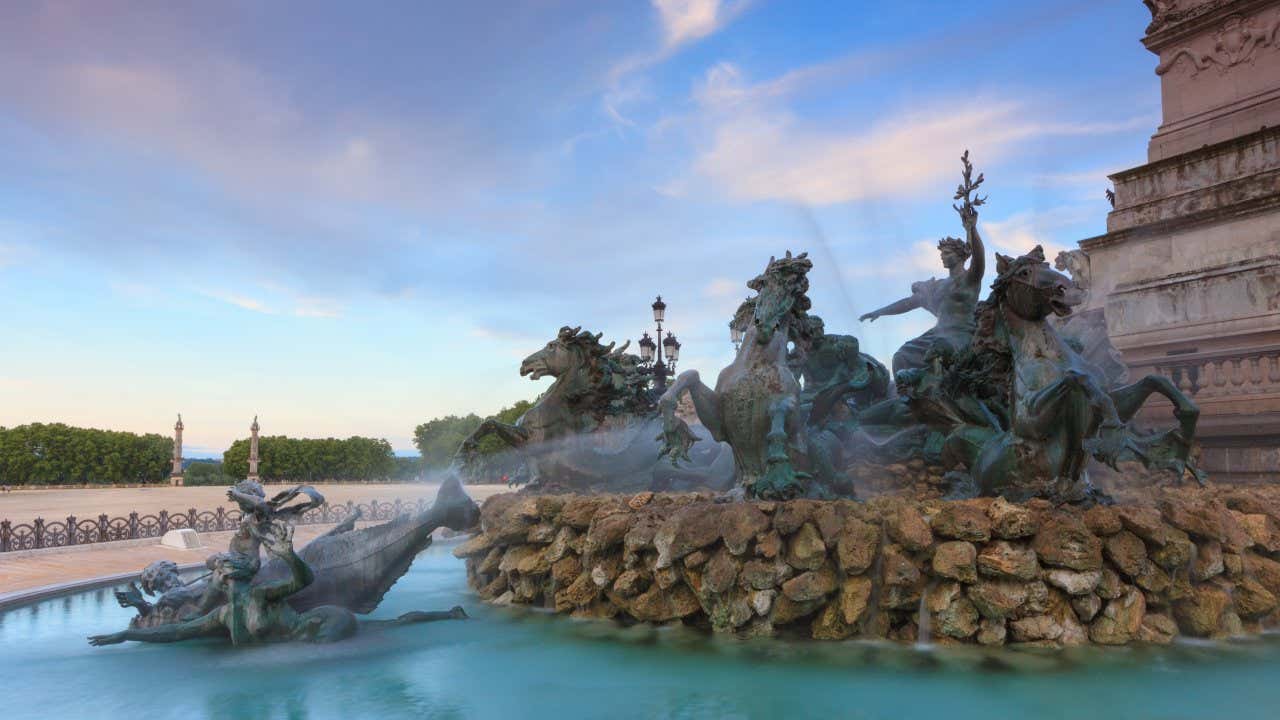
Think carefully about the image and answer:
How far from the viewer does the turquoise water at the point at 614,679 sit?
506cm

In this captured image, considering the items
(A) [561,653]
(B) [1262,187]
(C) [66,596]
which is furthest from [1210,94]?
(C) [66,596]

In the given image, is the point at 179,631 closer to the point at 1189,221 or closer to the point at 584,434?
the point at 584,434

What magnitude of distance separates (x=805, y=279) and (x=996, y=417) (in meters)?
2.66

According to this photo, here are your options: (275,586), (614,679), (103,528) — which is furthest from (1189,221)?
(103,528)

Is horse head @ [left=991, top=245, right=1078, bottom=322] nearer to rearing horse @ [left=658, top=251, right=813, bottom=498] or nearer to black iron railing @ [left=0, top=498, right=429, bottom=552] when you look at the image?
rearing horse @ [left=658, top=251, right=813, bottom=498]

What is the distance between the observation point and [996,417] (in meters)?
9.11

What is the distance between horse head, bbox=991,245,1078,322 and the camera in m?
7.34

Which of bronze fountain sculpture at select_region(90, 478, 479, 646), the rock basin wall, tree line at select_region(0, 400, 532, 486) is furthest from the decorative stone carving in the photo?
tree line at select_region(0, 400, 532, 486)

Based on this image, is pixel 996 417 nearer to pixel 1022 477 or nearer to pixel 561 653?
pixel 1022 477

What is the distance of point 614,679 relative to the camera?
570 cm

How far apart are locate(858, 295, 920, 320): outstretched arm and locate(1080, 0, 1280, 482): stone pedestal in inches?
152

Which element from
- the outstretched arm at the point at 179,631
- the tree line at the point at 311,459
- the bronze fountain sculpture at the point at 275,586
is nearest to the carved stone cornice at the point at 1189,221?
the bronze fountain sculpture at the point at 275,586

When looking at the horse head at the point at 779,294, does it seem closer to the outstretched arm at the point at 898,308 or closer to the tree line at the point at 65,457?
the outstretched arm at the point at 898,308

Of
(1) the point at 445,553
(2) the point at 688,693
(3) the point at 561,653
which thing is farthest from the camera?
(1) the point at 445,553
